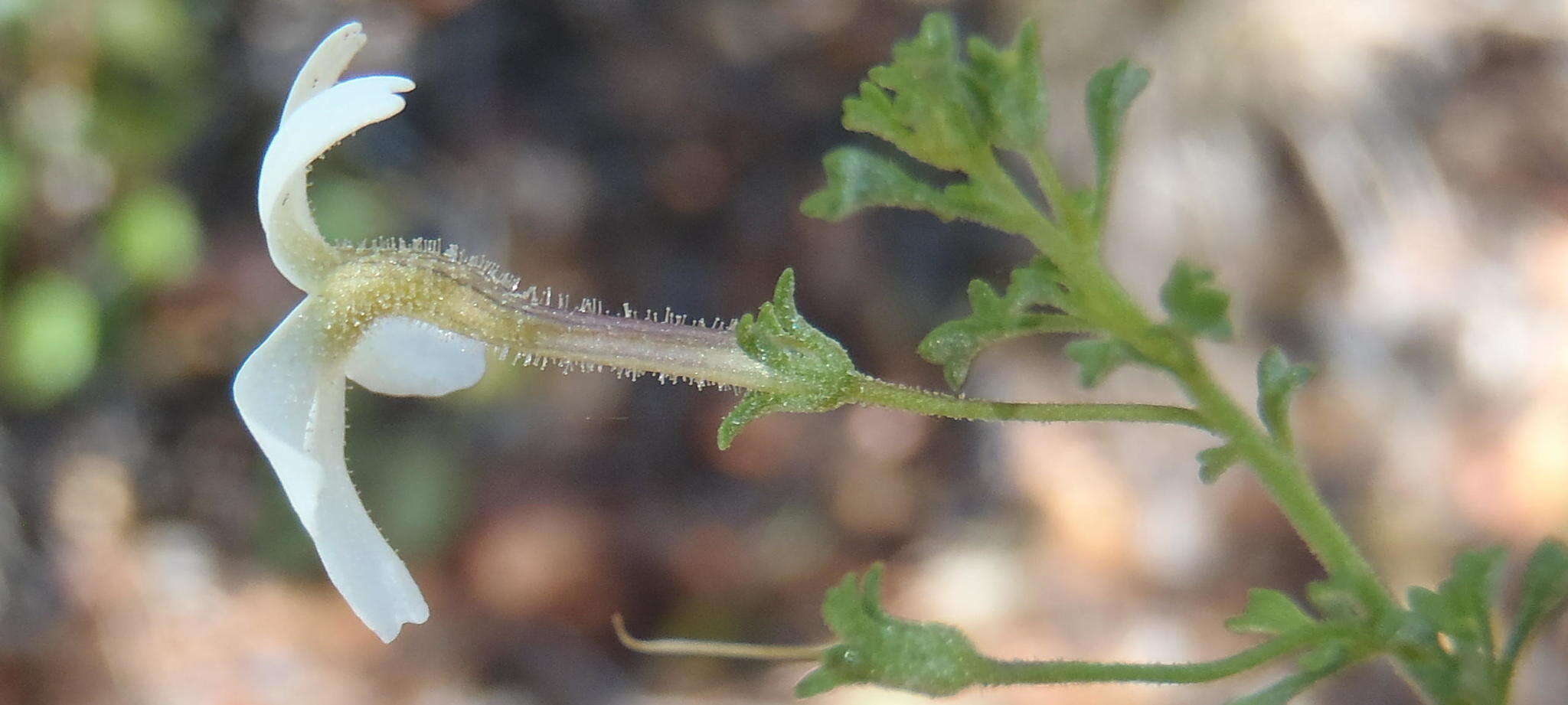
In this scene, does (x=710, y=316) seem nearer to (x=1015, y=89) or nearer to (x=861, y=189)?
(x=861, y=189)

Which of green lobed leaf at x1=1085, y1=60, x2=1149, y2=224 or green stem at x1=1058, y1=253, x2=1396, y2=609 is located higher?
green lobed leaf at x1=1085, y1=60, x2=1149, y2=224

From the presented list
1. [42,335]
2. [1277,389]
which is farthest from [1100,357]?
[42,335]

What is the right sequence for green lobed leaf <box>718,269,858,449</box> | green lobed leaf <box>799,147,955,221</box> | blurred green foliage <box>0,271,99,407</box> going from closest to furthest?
green lobed leaf <box>718,269,858,449</box> < green lobed leaf <box>799,147,955,221</box> < blurred green foliage <box>0,271,99,407</box>

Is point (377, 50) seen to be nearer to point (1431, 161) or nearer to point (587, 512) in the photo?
point (587, 512)

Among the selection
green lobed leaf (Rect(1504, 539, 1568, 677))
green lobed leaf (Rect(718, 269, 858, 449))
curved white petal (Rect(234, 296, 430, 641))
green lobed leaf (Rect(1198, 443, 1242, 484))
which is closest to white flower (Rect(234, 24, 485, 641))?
curved white petal (Rect(234, 296, 430, 641))

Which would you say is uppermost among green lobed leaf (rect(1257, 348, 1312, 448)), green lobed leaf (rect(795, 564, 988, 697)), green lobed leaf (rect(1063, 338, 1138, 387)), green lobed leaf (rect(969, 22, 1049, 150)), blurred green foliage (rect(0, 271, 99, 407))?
blurred green foliage (rect(0, 271, 99, 407))

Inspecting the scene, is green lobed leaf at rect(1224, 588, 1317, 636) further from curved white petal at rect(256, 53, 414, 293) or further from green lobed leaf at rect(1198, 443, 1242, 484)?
curved white petal at rect(256, 53, 414, 293)
